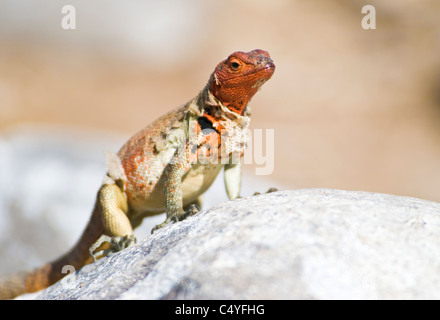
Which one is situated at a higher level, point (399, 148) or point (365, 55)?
point (365, 55)

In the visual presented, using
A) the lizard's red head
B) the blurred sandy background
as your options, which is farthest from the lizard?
the blurred sandy background

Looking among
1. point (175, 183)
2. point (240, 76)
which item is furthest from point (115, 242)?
point (240, 76)

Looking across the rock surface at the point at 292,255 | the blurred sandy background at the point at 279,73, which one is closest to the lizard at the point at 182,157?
the rock surface at the point at 292,255

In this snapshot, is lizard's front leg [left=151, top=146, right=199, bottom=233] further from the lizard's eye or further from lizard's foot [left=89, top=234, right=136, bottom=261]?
the lizard's eye

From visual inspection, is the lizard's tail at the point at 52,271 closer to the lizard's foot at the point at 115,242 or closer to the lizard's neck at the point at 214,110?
the lizard's foot at the point at 115,242

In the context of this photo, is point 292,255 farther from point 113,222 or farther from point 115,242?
point 113,222
